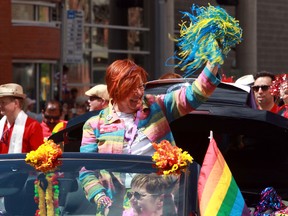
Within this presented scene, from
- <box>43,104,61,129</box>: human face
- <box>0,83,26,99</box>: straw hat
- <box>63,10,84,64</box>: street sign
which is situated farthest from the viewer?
<box>63,10,84,64</box>: street sign

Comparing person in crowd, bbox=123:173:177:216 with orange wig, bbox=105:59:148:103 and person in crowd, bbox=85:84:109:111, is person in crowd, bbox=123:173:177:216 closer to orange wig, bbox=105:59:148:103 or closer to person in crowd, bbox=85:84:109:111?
orange wig, bbox=105:59:148:103

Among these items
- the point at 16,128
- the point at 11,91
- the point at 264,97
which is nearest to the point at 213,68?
the point at 16,128

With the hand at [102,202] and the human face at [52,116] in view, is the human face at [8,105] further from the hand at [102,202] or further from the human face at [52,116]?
the hand at [102,202]

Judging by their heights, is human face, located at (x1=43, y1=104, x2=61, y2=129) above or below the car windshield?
below

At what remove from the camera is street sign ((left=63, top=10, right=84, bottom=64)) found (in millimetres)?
21562

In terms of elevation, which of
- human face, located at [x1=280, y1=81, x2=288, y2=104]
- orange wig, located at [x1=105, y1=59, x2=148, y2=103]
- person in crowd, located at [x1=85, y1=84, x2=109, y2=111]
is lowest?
person in crowd, located at [x1=85, y1=84, x2=109, y2=111]

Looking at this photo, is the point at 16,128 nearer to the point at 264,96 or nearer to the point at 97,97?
the point at 97,97

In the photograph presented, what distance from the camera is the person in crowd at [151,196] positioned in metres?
5.13

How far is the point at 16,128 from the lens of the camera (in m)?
9.46

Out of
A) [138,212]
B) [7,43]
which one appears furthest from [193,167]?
[7,43]

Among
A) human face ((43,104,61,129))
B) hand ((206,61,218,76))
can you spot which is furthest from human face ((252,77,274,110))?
hand ((206,61,218,76))

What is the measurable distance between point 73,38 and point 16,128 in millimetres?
13909

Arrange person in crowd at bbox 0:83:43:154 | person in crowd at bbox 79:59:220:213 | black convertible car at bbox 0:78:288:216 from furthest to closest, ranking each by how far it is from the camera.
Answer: person in crowd at bbox 0:83:43:154, person in crowd at bbox 79:59:220:213, black convertible car at bbox 0:78:288:216

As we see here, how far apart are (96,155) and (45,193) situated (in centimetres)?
38
